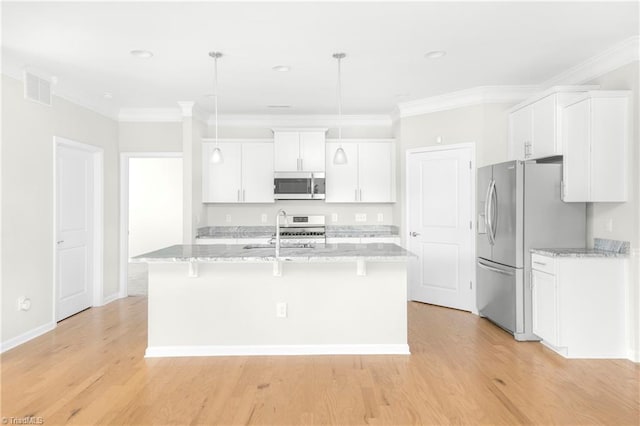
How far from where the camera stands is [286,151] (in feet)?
19.0

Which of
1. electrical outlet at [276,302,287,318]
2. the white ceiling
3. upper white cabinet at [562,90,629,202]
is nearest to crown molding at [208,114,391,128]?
the white ceiling

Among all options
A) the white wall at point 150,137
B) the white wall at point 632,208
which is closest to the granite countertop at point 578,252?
the white wall at point 632,208

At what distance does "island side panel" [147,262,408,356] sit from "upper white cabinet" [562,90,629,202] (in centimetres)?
182

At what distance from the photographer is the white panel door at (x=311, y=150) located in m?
5.80

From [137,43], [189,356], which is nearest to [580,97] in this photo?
[137,43]

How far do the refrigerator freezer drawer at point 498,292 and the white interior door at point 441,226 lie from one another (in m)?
0.33

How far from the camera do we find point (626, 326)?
3439mm

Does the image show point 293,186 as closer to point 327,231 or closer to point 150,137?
point 327,231

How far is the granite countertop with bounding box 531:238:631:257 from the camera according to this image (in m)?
3.45

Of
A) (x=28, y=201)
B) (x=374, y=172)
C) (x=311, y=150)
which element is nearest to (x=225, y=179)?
(x=311, y=150)

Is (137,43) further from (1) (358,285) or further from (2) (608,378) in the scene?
(2) (608,378)

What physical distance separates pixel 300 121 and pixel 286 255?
3.27 meters

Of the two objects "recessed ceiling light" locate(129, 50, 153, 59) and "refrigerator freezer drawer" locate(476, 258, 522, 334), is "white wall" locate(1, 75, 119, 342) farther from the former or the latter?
"refrigerator freezer drawer" locate(476, 258, 522, 334)

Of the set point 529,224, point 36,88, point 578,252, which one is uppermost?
point 36,88
